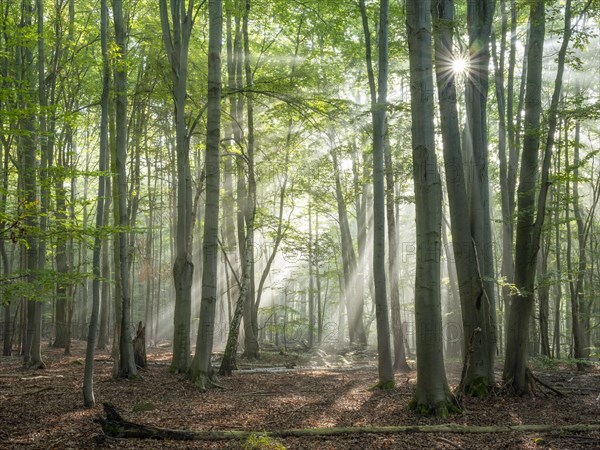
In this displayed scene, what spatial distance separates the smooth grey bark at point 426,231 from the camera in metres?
6.61

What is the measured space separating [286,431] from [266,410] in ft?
6.16

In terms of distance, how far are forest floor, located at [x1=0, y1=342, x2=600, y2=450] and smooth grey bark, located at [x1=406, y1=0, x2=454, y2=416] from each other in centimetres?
41

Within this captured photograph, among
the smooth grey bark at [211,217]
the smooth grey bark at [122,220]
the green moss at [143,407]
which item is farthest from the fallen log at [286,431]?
the smooth grey bark at [122,220]

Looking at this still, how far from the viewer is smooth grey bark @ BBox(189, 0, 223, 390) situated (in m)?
9.41

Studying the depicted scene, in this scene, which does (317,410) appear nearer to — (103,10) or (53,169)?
(53,169)

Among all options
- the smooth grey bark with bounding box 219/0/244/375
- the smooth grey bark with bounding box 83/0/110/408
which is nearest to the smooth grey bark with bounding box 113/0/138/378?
the smooth grey bark with bounding box 83/0/110/408

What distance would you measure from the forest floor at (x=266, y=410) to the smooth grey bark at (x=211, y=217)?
0.66 metres

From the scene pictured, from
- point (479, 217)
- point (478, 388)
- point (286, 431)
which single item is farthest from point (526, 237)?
point (286, 431)

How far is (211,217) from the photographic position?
9.59 metres

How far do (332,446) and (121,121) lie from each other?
8079mm

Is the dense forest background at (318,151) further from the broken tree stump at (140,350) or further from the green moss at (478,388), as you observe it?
the broken tree stump at (140,350)

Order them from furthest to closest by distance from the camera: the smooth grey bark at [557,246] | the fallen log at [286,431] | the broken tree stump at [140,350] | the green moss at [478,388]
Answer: the broken tree stump at [140,350] < the smooth grey bark at [557,246] < the green moss at [478,388] < the fallen log at [286,431]

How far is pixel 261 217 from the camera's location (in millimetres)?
16906

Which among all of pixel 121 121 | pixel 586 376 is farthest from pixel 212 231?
pixel 586 376
